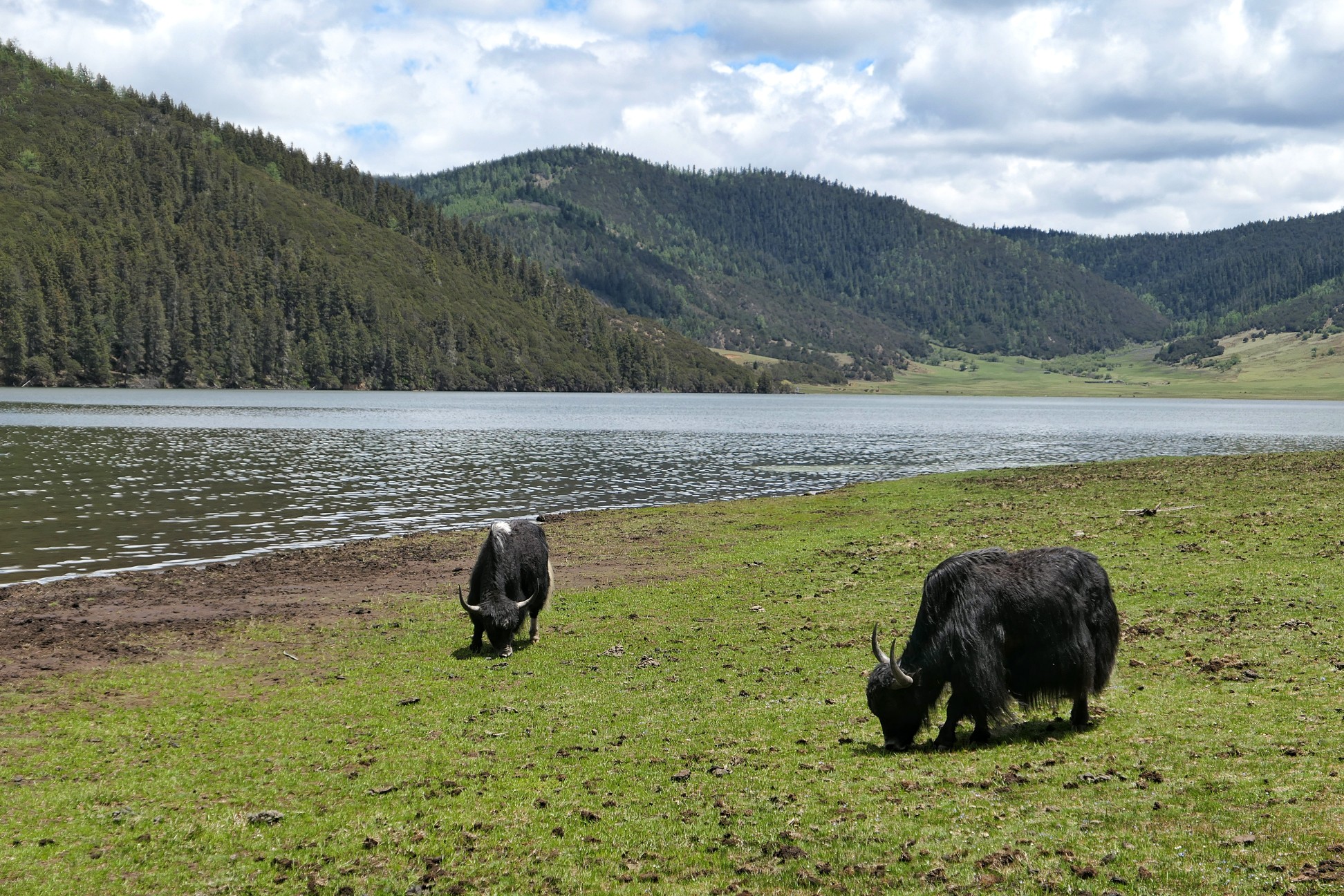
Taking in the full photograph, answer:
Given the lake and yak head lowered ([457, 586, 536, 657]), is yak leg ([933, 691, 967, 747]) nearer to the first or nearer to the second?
yak head lowered ([457, 586, 536, 657])

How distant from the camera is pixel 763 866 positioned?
897 cm

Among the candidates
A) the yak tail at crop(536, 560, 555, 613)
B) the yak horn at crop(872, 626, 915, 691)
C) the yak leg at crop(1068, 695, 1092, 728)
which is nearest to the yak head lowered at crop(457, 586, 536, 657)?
the yak tail at crop(536, 560, 555, 613)

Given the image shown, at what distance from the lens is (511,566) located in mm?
20922

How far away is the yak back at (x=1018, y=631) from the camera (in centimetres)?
1223

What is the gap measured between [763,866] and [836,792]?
2.11 m

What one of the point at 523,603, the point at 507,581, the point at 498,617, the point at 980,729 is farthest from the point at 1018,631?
the point at 507,581

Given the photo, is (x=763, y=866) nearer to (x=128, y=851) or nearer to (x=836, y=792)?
(x=836, y=792)

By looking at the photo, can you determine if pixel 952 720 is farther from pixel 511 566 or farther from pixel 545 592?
pixel 545 592

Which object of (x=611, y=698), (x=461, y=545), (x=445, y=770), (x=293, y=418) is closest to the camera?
(x=445, y=770)

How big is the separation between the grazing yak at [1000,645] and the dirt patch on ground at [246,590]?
52.4 ft

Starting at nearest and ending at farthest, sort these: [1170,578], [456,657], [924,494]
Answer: [456,657] < [1170,578] < [924,494]

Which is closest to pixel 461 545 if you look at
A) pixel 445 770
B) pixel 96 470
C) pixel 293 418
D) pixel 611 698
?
pixel 611 698

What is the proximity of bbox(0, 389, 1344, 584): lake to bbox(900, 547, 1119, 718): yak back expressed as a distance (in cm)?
2881

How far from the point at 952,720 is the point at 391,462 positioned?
208ft
